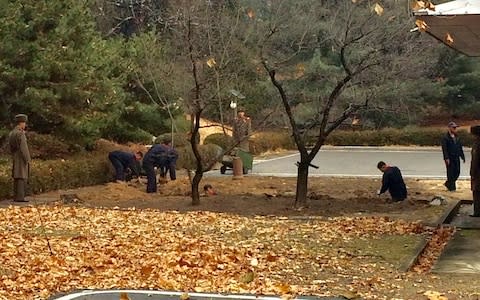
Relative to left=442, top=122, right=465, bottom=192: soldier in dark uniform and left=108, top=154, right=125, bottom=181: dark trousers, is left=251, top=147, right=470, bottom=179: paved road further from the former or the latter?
left=108, top=154, right=125, bottom=181: dark trousers

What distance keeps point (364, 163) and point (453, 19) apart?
63.1ft

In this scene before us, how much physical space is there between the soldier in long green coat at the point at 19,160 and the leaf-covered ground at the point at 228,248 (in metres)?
1.37

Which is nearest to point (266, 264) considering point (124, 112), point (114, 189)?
point (114, 189)

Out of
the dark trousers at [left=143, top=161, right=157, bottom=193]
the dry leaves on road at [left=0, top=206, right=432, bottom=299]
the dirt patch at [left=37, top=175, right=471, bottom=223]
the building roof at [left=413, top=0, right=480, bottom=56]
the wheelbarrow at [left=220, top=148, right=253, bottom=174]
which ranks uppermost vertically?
the building roof at [left=413, top=0, right=480, bottom=56]

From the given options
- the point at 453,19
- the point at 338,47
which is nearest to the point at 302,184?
the point at 338,47

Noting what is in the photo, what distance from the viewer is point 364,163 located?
29516 mm

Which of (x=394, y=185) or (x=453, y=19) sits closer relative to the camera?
(x=453, y=19)

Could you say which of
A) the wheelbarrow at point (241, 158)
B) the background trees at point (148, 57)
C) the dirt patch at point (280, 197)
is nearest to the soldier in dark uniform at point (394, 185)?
the dirt patch at point (280, 197)

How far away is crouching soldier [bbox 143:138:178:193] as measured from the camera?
59.3 ft

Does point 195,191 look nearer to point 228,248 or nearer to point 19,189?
point 19,189

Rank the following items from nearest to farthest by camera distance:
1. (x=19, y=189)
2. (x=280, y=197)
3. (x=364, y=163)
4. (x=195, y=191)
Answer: (x=195, y=191), (x=19, y=189), (x=280, y=197), (x=364, y=163)

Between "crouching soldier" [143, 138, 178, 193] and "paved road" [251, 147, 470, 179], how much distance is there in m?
4.36

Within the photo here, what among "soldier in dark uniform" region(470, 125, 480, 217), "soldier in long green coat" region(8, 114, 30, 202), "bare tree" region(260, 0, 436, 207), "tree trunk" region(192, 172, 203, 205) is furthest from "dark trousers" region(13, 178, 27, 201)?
"soldier in dark uniform" region(470, 125, 480, 217)

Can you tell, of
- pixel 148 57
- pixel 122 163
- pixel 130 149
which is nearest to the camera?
pixel 122 163
